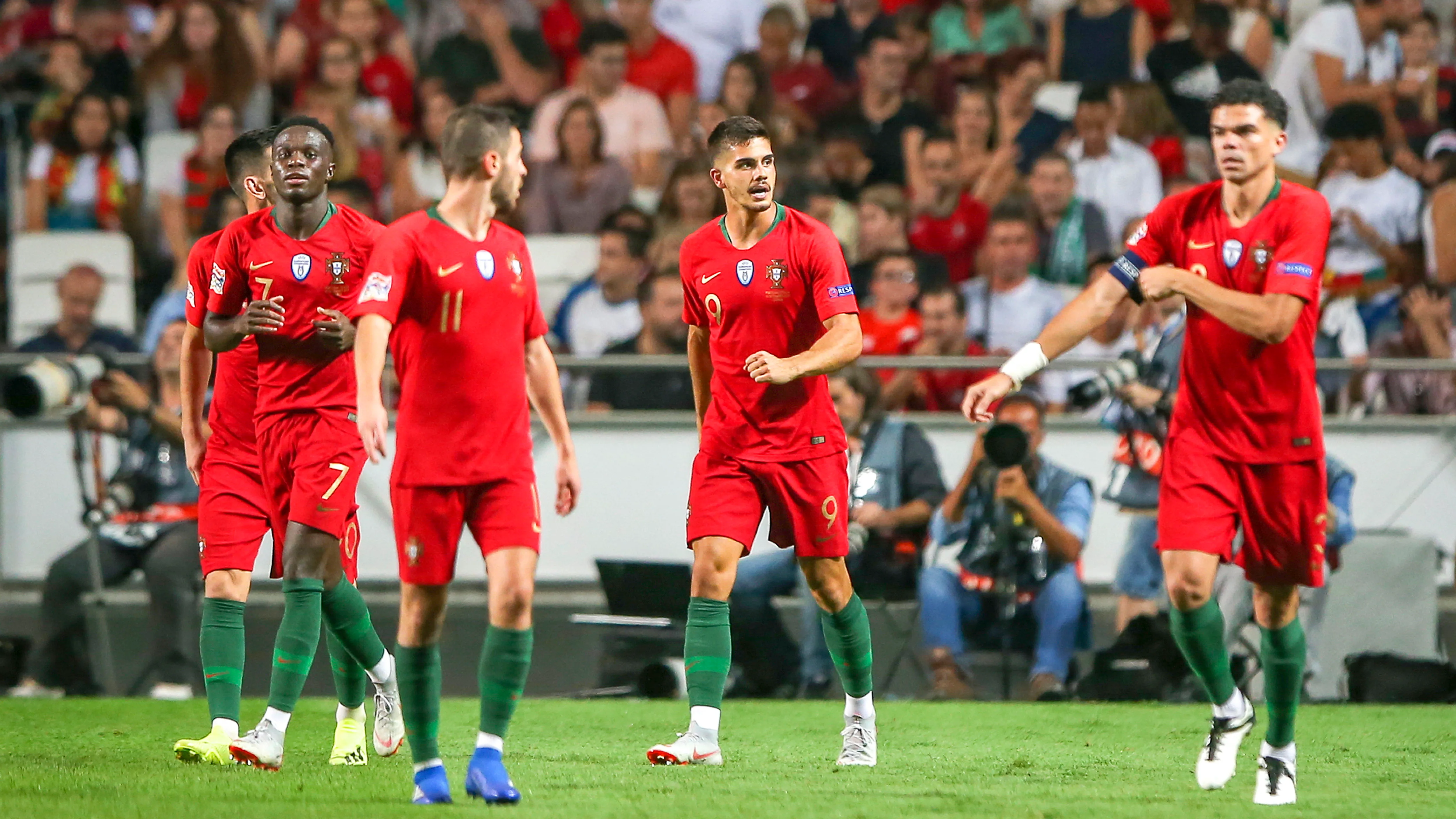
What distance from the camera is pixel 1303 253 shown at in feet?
18.4

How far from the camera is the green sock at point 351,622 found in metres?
6.52

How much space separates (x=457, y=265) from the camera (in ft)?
17.2

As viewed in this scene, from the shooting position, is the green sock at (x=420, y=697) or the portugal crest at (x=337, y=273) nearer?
→ the green sock at (x=420, y=697)

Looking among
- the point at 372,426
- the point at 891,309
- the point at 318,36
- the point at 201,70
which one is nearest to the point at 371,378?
the point at 372,426

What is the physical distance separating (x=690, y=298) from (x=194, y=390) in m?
1.98

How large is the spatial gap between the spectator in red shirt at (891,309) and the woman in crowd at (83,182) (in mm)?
6051

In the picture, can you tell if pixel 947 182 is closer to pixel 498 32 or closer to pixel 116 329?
pixel 498 32

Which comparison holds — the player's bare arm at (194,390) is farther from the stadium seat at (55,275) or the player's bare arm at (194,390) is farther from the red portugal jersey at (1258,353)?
the stadium seat at (55,275)

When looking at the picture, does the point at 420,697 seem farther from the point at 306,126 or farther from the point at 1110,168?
the point at 1110,168

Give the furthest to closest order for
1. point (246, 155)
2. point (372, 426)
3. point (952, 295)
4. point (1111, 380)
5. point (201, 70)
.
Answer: point (201, 70)
point (952, 295)
point (1111, 380)
point (246, 155)
point (372, 426)

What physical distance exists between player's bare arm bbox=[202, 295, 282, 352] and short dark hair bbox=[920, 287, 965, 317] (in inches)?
211

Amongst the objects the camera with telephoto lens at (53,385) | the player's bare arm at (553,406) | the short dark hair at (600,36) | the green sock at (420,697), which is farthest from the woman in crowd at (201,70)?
the green sock at (420,697)

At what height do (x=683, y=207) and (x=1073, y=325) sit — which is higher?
(x=683, y=207)

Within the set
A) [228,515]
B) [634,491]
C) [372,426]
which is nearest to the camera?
[372,426]
